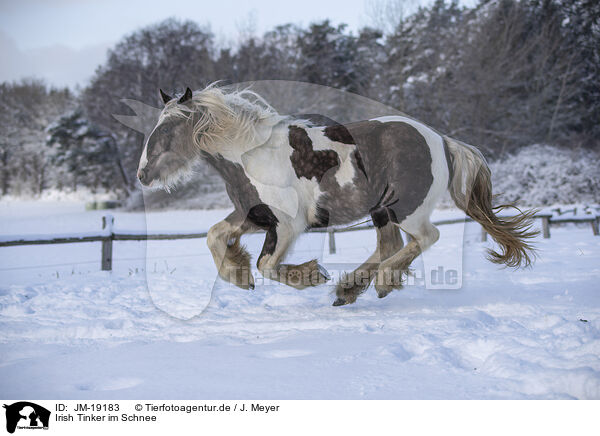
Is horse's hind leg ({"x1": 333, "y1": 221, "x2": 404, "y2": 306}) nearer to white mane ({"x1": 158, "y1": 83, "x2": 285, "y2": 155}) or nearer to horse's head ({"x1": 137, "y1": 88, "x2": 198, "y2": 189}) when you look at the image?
white mane ({"x1": 158, "y1": 83, "x2": 285, "y2": 155})

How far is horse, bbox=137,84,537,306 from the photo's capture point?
272cm

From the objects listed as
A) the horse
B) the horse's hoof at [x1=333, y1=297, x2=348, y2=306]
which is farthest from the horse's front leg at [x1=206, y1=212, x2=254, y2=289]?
the horse's hoof at [x1=333, y1=297, x2=348, y2=306]

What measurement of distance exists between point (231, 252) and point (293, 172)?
2.17 feet

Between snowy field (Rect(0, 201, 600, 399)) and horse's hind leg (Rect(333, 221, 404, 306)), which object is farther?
horse's hind leg (Rect(333, 221, 404, 306))

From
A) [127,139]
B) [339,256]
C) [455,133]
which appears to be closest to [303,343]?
[339,256]

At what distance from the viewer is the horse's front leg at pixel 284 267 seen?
2.70 meters

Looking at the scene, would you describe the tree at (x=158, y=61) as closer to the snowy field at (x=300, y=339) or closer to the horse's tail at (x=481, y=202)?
the snowy field at (x=300, y=339)

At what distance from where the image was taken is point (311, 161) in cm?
274

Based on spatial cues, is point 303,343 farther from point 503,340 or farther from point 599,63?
point 599,63
